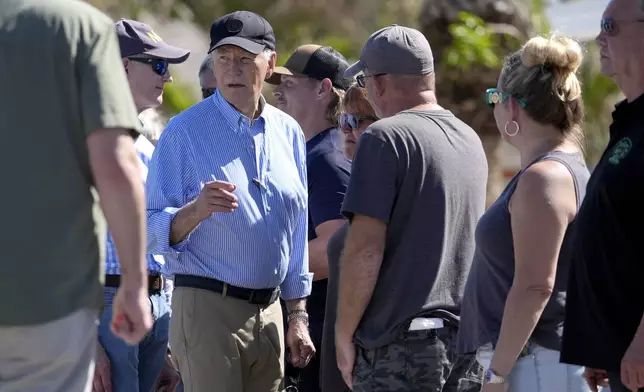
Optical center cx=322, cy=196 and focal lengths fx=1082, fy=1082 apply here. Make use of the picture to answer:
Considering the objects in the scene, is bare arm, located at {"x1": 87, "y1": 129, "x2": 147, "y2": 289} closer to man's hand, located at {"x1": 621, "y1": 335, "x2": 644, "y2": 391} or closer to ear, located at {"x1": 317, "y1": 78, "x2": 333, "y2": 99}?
man's hand, located at {"x1": 621, "y1": 335, "x2": 644, "y2": 391}

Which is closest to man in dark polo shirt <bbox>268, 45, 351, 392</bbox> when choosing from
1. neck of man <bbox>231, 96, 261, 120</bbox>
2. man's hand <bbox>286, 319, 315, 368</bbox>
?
man's hand <bbox>286, 319, 315, 368</bbox>

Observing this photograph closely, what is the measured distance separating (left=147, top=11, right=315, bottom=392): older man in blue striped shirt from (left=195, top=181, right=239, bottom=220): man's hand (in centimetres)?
4

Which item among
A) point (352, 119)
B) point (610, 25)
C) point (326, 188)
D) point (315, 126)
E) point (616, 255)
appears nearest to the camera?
point (616, 255)

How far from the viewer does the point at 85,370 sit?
325 centimetres

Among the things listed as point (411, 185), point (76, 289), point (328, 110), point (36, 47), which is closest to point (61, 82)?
point (36, 47)

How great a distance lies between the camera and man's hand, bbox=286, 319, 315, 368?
204 inches

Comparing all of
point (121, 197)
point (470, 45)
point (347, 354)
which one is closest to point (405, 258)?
point (347, 354)

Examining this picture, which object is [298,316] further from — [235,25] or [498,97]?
[498,97]

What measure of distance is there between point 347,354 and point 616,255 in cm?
123

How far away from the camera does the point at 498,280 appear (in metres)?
4.11

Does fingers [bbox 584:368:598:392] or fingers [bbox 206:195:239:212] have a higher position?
fingers [bbox 206:195:239:212]

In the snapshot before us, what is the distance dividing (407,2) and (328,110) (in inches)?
520

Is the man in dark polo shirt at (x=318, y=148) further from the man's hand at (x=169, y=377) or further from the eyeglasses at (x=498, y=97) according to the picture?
the eyeglasses at (x=498, y=97)

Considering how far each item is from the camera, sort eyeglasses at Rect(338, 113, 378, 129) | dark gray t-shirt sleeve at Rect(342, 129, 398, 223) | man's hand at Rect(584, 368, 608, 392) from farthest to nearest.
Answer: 1. eyeglasses at Rect(338, 113, 378, 129)
2. dark gray t-shirt sleeve at Rect(342, 129, 398, 223)
3. man's hand at Rect(584, 368, 608, 392)
